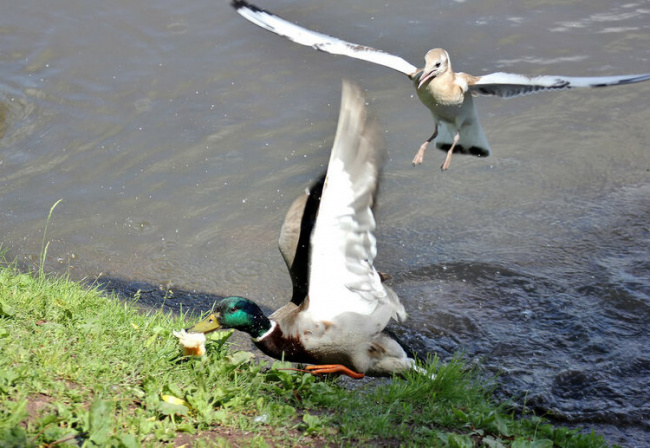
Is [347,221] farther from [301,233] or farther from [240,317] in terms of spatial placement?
[240,317]

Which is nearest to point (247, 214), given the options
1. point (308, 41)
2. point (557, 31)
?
point (308, 41)

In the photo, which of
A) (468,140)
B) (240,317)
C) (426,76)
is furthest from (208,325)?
(468,140)

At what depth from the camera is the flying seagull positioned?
5273mm

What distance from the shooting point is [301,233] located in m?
4.10

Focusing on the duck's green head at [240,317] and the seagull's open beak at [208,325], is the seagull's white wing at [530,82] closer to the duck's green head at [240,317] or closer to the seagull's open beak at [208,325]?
the duck's green head at [240,317]

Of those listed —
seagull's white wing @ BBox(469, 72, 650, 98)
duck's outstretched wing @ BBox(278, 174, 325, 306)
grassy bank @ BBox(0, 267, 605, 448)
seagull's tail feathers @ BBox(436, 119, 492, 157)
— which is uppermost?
seagull's white wing @ BBox(469, 72, 650, 98)

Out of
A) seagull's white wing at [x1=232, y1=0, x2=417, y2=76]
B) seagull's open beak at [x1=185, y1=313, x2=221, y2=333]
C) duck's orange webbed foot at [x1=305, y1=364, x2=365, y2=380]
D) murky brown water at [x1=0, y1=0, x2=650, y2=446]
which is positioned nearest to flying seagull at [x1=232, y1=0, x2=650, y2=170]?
seagull's white wing at [x1=232, y1=0, x2=417, y2=76]

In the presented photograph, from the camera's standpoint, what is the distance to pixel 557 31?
9891 millimetres

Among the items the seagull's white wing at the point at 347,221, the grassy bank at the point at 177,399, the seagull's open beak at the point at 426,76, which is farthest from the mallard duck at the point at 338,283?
the seagull's open beak at the point at 426,76

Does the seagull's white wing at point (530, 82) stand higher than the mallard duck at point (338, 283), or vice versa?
the seagull's white wing at point (530, 82)

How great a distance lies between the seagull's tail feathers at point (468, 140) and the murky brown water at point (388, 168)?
732 millimetres

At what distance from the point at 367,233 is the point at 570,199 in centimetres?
362

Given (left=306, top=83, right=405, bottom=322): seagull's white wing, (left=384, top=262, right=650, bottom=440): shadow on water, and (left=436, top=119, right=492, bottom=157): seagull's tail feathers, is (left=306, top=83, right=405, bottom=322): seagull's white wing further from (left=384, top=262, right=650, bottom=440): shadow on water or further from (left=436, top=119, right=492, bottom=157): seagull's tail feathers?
(left=436, top=119, right=492, bottom=157): seagull's tail feathers

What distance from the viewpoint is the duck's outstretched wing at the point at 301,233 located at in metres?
4.00
